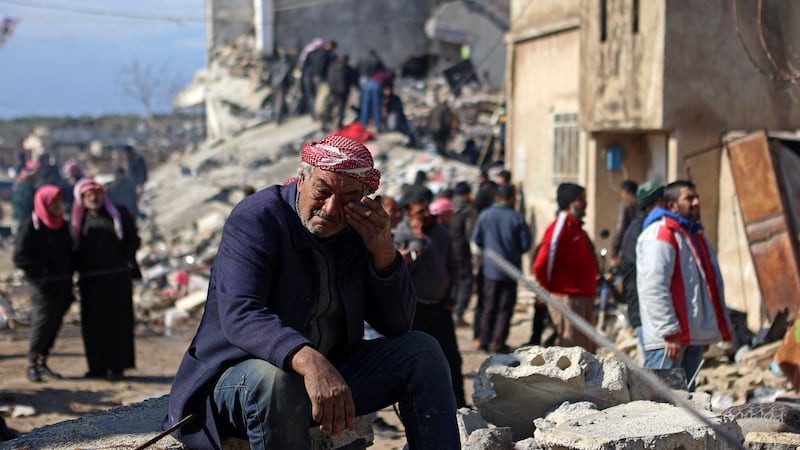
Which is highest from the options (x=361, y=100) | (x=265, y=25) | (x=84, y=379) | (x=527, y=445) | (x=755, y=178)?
(x=265, y=25)

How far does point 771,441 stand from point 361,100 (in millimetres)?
16614

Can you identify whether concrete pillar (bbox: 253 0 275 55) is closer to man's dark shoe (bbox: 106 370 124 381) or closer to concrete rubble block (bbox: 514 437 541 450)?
man's dark shoe (bbox: 106 370 124 381)

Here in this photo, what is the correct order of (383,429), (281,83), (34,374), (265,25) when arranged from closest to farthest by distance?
1. (383,429)
2. (34,374)
3. (281,83)
4. (265,25)

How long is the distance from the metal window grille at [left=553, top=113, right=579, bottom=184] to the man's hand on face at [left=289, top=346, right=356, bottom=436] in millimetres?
10544

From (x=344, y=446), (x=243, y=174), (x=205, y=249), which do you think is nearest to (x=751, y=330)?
(x=344, y=446)

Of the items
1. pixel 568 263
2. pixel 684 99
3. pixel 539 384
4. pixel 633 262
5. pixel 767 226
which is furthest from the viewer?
pixel 684 99

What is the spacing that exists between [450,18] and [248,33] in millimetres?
8030

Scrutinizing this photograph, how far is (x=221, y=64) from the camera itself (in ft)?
109

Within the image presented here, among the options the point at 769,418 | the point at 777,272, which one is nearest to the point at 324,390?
the point at 769,418

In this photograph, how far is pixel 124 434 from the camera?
3756 millimetres

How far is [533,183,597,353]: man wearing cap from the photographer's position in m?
7.34

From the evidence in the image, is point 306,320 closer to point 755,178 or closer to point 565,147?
point 755,178

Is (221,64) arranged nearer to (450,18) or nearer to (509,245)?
(450,18)

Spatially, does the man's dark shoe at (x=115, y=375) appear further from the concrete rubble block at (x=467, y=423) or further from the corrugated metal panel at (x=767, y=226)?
the corrugated metal panel at (x=767, y=226)
